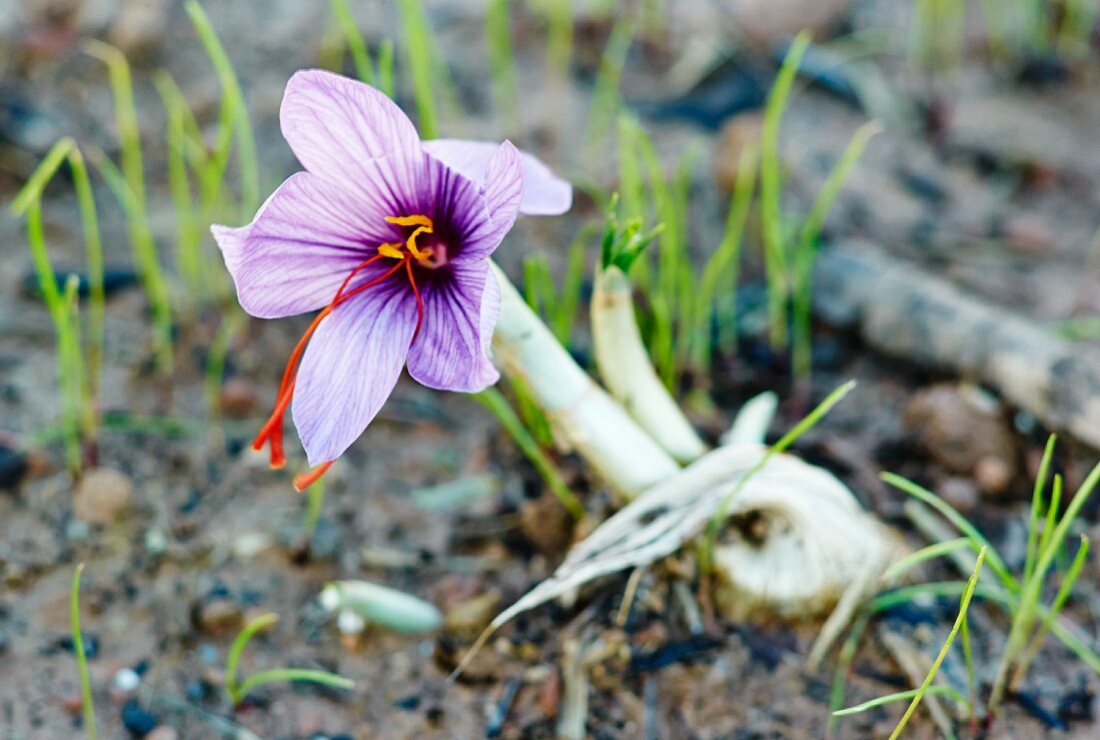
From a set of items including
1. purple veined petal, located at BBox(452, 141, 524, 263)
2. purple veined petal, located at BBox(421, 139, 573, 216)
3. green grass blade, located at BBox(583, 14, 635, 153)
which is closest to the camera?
purple veined petal, located at BBox(452, 141, 524, 263)

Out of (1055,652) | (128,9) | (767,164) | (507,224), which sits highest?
(128,9)

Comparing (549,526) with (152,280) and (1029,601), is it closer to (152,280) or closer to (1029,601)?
(1029,601)

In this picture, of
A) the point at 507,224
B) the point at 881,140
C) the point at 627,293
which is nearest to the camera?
the point at 507,224

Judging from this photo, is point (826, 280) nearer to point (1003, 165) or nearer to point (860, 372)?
point (860, 372)

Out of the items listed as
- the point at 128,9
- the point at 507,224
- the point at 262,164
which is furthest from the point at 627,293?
the point at 128,9

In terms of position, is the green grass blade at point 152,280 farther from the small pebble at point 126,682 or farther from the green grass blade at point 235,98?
the small pebble at point 126,682

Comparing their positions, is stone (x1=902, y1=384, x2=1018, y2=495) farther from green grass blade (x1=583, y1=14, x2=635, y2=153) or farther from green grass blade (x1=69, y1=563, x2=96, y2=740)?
green grass blade (x1=69, y1=563, x2=96, y2=740)

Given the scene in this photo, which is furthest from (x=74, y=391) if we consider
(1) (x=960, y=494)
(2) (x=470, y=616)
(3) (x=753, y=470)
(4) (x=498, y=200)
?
(1) (x=960, y=494)

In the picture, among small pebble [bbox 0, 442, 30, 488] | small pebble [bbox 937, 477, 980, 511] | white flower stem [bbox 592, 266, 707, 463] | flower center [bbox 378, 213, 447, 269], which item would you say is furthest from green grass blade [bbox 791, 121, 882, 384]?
small pebble [bbox 0, 442, 30, 488]
